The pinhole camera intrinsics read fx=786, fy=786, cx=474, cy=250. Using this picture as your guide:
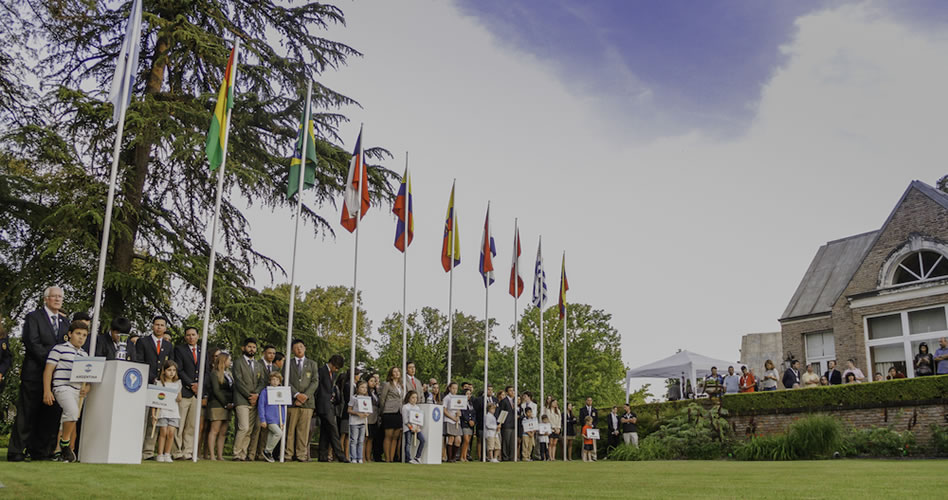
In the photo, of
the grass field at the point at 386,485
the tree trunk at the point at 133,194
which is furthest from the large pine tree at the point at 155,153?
the grass field at the point at 386,485

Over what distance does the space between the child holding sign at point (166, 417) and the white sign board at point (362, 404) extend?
3306mm

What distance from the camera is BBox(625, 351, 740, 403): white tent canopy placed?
94.5 ft

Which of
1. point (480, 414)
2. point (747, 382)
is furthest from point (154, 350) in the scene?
point (747, 382)

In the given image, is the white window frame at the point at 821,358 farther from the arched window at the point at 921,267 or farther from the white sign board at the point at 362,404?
the white sign board at the point at 362,404

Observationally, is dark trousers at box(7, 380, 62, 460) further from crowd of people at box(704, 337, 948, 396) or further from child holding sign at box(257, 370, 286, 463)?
crowd of people at box(704, 337, 948, 396)

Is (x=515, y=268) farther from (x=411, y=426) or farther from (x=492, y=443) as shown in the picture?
(x=411, y=426)

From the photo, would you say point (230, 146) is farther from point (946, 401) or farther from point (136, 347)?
point (946, 401)

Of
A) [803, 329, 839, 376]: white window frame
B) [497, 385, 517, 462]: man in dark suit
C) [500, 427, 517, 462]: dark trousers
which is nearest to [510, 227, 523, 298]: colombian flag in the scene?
[497, 385, 517, 462]: man in dark suit

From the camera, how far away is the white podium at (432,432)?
1373 centimetres

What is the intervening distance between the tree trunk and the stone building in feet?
74.0

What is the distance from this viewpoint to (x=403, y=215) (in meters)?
17.1

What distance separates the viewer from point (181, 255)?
54.0ft

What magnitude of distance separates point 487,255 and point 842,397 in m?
9.48

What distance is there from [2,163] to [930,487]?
56.7 ft
